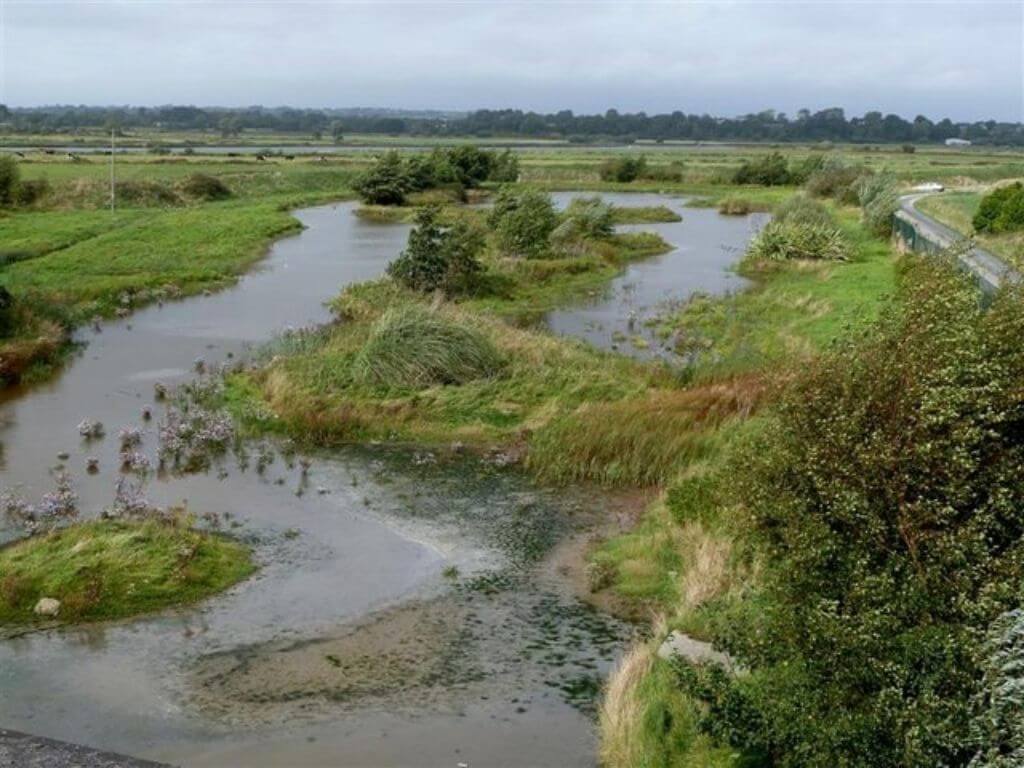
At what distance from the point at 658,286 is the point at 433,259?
10.7 meters

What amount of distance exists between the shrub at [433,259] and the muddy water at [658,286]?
11.8 feet

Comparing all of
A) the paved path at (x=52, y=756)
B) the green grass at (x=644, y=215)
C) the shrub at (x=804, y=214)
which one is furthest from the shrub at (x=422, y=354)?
the green grass at (x=644, y=215)

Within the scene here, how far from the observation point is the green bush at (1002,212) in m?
42.1

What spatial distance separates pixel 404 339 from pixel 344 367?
5.17 ft

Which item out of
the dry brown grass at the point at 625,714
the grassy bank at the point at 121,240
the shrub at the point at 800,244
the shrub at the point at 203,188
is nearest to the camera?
the dry brown grass at the point at 625,714

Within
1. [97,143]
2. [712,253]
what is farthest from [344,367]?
[97,143]

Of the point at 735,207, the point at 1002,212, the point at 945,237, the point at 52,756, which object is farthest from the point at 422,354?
the point at 735,207

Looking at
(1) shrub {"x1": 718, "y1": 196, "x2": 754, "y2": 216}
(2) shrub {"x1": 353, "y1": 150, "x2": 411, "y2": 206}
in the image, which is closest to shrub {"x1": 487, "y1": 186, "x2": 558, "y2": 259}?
(2) shrub {"x1": 353, "y1": 150, "x2": 411, "y2": 206}

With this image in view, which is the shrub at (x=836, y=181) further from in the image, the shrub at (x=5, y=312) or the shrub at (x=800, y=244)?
the shrub at (x=5, y=312)

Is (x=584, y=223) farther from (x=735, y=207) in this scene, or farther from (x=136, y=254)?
(x=735, y=207)

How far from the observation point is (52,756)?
11.4 meters

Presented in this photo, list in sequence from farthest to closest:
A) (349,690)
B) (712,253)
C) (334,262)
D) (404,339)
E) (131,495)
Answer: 1. (712,253)
2. (334,262)
3. (404,339)
4. (131,495)
5. (349,690)

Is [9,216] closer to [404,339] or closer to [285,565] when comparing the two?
[404,339]

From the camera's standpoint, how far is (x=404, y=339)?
2550cm
